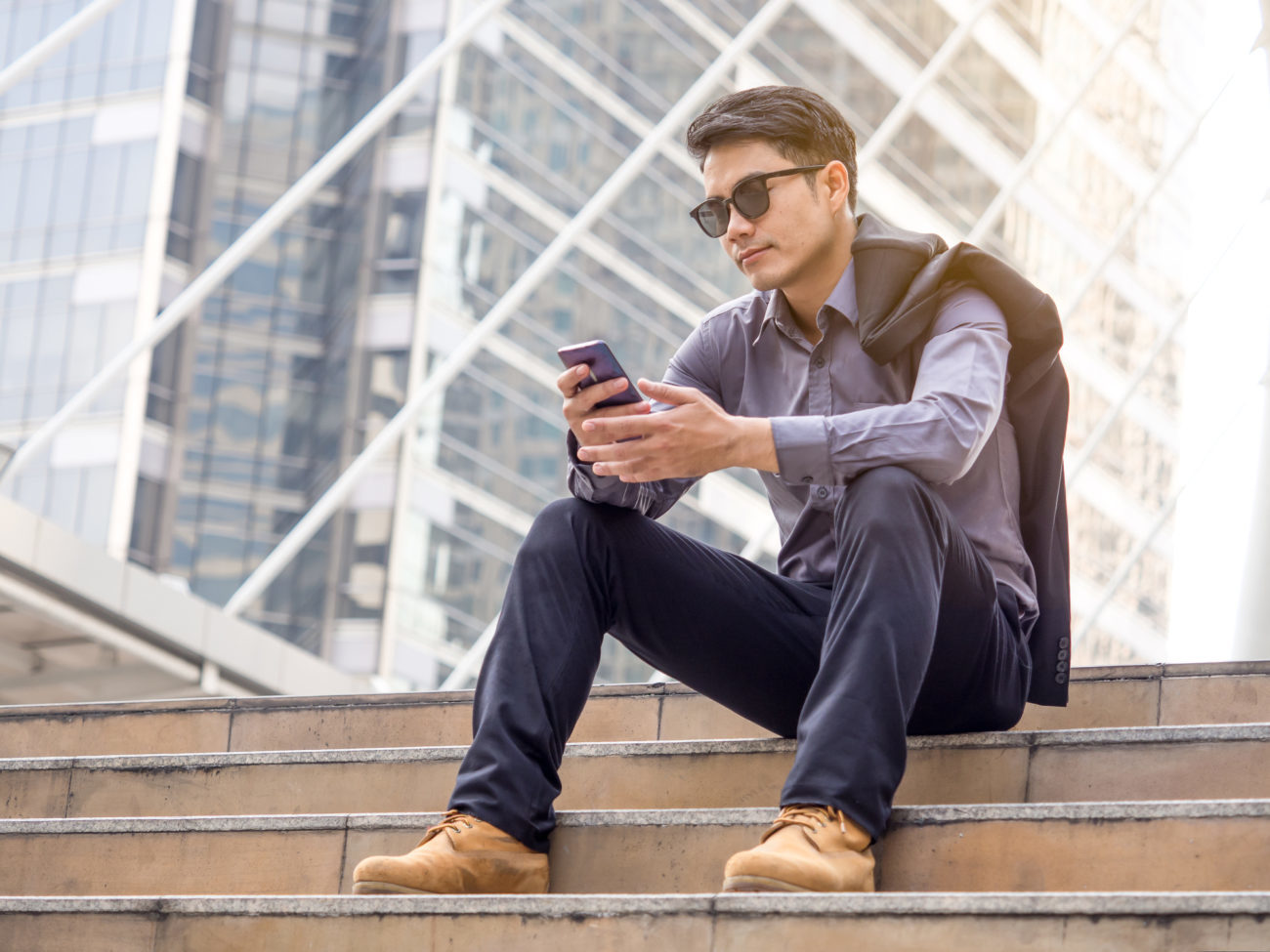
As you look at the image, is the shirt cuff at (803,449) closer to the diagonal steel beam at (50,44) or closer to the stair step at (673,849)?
the stair step at (673,849)

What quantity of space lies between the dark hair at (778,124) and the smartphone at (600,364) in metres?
0.49

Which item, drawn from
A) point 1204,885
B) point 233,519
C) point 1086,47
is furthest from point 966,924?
point 233,519

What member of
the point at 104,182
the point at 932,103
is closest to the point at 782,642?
the point at 932,103

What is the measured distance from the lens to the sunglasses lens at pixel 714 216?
2850 mm

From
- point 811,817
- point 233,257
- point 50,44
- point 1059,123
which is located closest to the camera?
point 811,817

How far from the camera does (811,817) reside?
2.20 meters

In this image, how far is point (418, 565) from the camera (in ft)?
123

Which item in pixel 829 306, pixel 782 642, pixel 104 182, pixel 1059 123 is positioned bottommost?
pixel 782 642

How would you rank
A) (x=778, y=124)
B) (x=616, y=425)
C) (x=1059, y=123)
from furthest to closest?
(x=1059, y=123) → (x=778, y=124) → (x=616, y=425)

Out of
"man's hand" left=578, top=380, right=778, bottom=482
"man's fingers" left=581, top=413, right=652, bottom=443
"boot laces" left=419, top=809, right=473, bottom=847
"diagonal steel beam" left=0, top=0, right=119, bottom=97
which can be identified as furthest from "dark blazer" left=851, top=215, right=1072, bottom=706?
"diagonal steel beam" left=0, top=0, right=119, bottom=97

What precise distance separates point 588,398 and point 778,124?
1.99 feet

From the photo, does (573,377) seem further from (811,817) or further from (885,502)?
(811,817)

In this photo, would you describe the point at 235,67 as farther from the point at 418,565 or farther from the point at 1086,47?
the point at 1086,47

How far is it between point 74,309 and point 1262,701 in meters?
35.7
